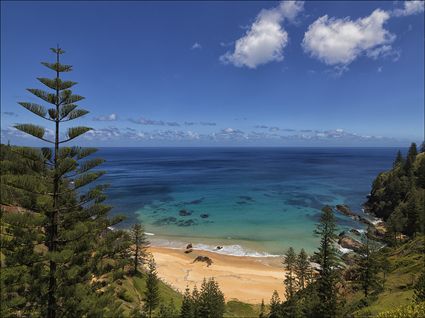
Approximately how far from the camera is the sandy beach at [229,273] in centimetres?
3788

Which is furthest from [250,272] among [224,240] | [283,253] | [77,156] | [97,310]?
[77,156]

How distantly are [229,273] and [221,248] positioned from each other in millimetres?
9171

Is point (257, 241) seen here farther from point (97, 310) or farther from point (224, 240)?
point (97, 310)

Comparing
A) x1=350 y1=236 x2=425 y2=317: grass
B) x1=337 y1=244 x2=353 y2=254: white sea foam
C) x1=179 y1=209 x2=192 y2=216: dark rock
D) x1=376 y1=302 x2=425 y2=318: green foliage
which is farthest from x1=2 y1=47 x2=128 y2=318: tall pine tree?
x1=179 y1=209 x2=192 y2=216: dark rock

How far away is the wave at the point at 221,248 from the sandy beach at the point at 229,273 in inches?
54.1

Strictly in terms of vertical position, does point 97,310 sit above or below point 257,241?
above

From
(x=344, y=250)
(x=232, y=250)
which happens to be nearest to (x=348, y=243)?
(x=344, y=250)

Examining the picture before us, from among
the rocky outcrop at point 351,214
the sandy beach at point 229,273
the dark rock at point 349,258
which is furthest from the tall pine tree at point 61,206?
the rocky outcrop at point 351,214

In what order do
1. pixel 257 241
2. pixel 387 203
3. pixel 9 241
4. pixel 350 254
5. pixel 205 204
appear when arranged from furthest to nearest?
pixel 205 204, pixel 387 203, pixel 257 241, pixel 350 254, pixel 9 241

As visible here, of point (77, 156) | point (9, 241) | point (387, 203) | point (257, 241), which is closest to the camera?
point (9, 241)

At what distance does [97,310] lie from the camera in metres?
13.5

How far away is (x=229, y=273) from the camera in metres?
42.8

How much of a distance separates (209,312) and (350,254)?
3131 cm

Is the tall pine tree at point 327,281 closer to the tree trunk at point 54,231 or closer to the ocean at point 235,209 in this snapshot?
the tree trunk at point 54,231
